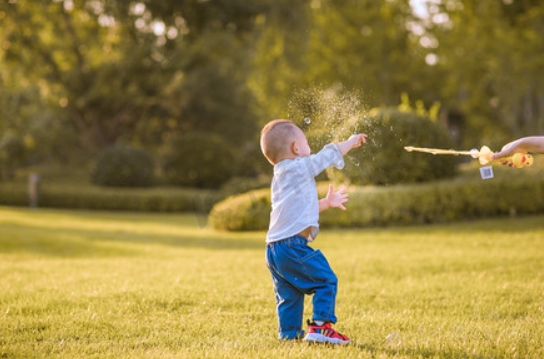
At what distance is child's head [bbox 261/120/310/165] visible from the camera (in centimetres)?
402

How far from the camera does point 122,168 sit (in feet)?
80.3

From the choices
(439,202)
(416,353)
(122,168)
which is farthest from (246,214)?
(122,168)

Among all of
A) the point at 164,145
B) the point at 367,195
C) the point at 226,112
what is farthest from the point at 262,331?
the point at 164,145

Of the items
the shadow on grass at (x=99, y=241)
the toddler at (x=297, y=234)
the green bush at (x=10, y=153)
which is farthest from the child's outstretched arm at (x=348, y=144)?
the green bush at (x=10, y=153)

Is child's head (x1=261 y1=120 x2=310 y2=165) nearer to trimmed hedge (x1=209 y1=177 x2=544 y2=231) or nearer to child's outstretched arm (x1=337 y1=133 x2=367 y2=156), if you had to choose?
child's outstretched arm (x1=337 y1=133 x2=367 y2=156)

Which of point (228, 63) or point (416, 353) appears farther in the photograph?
point (228, 63)

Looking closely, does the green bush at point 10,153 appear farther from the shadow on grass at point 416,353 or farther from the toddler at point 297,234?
the shadow on grass at point 416,353

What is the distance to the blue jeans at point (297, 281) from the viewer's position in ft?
12.6

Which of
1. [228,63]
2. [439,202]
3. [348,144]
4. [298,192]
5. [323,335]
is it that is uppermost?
[228,63]

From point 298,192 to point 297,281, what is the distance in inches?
22.6

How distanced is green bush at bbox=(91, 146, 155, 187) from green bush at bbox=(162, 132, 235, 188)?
1.46m

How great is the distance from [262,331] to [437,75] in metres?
34.5

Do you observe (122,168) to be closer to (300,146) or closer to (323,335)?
(300,146)

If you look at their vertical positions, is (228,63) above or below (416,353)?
above
